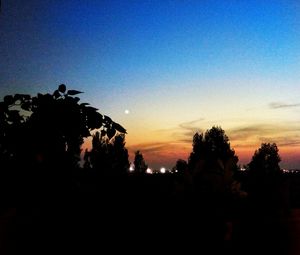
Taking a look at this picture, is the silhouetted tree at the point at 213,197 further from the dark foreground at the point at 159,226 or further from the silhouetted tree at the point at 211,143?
the silhouetted tree at the point at 211,143

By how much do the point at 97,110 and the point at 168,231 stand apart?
417 cm

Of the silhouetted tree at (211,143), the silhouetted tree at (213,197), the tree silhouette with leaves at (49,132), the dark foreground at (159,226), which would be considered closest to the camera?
the tree silhouette with leaves at (49,132)

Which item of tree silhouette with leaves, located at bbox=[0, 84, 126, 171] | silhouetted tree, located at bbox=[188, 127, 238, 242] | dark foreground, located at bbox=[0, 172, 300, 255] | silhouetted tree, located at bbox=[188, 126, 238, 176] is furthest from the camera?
silhouetted tree, located at bbox=[188, 126, 238, 176]

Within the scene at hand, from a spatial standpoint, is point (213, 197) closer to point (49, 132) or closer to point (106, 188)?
point (106, 188)

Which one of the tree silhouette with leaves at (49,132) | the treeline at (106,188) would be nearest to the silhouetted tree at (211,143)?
the treeline at (106,188)

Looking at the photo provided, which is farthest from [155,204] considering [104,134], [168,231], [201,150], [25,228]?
[201,150]

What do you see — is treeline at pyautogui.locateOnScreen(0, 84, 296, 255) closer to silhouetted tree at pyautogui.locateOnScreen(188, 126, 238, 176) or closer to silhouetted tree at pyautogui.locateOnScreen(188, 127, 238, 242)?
silhouetted tree at pyautogui.locateOnScreen(188, 127, 238, 242)

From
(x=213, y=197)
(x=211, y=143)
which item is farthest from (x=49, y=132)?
(x=211, y=143)

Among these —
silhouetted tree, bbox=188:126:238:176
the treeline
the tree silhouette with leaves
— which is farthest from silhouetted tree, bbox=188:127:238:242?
silhouetted tree, bbox=188:126:238:176

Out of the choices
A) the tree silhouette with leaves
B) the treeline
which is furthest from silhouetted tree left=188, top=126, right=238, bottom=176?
the tree silhouette with leaves

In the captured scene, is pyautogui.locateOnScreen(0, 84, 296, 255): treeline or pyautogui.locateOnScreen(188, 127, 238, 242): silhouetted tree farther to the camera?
pyautogui.locateOnScreen(188, 127, 238, 242): silhouetted tree

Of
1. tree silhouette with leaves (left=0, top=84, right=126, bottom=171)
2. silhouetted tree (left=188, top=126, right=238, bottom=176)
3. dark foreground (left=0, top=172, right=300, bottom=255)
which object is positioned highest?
silhouetted tree (left=188, top=126, right=238, bottom=176)

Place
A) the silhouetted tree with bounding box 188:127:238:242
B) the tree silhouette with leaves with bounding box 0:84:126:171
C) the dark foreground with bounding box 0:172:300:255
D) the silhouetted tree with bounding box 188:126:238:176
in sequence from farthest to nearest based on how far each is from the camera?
the silhouetted tree with bounding box 188:126:238:176
the silhouetted tree with bounding box 188:127:238:242
the dark foreground with bounding box 0:172:300:255
the tree silhouette with leaves with bounding box 0:84:126:171

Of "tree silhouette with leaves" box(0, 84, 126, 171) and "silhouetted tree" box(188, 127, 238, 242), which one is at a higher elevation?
"tree silhouette with leaves" box(0, 84, 126, 171)
